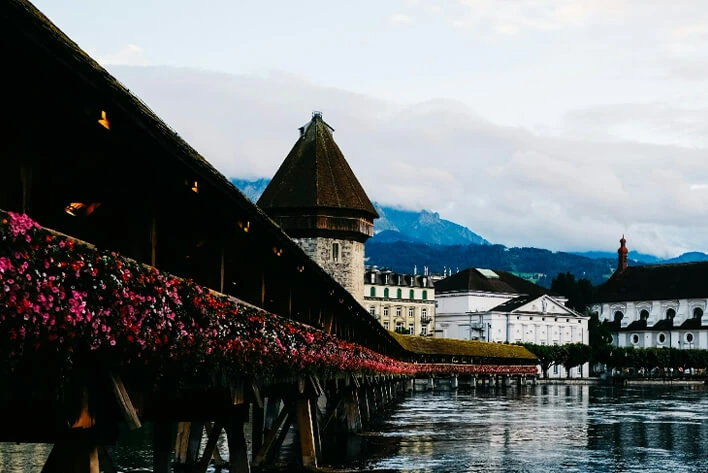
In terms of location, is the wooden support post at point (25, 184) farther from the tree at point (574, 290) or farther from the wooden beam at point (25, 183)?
the tree at point (574, 290)

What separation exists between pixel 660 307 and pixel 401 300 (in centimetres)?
6033

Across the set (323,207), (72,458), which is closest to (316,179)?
(323,207)

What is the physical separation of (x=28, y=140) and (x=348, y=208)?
68.8 m

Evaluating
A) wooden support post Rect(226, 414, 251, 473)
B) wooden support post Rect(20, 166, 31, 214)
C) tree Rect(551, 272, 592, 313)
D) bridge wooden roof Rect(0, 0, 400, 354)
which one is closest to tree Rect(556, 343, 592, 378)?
tree Rect(551, 272, 592, 313)

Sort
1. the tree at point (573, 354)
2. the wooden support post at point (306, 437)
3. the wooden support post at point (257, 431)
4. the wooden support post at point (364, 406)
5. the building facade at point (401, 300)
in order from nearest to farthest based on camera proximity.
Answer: the wooden support post at point (306, 437), the wooden support post at point (257, 431), the wooden support post at point (364, 406), the tree at point (573, 354), the building facade at point (401, 300)

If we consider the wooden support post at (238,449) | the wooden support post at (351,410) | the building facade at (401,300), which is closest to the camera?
the wooden support post at (238,449)

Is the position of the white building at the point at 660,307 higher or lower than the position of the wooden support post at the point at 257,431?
higher

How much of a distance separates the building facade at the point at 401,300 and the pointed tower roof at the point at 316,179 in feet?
214

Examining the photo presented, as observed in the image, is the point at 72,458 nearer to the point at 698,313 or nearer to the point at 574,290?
the point at 698,313

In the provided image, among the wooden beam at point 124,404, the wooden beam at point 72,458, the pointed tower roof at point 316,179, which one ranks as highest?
the pointed tower roof at point 316,179

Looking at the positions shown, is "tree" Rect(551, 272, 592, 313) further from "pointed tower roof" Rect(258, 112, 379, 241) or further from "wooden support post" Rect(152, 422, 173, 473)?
"wooden support post" Rect(152, 422, 173, 473)

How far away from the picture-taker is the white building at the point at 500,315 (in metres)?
154

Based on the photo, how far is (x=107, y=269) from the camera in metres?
10.1

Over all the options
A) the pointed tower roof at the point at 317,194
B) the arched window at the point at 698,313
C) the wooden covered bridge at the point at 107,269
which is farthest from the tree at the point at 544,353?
the wooden covered bridge at the point at 107,269
